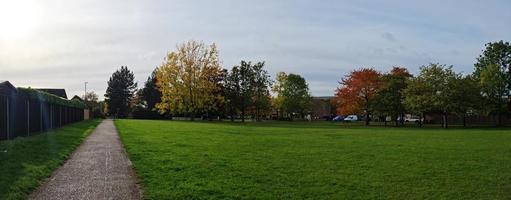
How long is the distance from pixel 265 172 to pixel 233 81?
2925 inches

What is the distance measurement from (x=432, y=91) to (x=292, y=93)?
4081cm

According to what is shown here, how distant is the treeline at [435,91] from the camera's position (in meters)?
63.8

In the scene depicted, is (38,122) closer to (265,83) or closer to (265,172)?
(265,172)

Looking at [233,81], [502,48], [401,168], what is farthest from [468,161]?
[233,81]

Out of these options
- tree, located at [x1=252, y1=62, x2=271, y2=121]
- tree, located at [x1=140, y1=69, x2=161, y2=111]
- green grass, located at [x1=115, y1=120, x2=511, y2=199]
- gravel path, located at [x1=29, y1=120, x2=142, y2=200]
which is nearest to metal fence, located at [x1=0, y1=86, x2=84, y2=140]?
gravel path, located at [x1=29, y1=120, x2=142, y2=200]

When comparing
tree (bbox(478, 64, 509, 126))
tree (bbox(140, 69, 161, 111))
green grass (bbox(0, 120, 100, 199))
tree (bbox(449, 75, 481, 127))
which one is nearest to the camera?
green grass (bbox(0, 120, 100, 199))

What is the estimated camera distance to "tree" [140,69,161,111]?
360 ft

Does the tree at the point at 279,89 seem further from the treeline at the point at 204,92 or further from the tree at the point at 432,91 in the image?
the tree at the point at 432,91

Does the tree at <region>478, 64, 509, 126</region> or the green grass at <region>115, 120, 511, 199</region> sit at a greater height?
the tree at <region>478, 64, 509, 126</region>

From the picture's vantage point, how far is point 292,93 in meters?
104

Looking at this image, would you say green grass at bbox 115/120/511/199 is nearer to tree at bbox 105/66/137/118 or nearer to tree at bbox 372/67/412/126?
tree at bbox 372/67/412/126

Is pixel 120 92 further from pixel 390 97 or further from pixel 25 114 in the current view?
pixel 25 114

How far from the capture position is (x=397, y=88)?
70.4 metres

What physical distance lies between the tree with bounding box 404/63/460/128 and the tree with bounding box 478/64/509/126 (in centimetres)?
492
